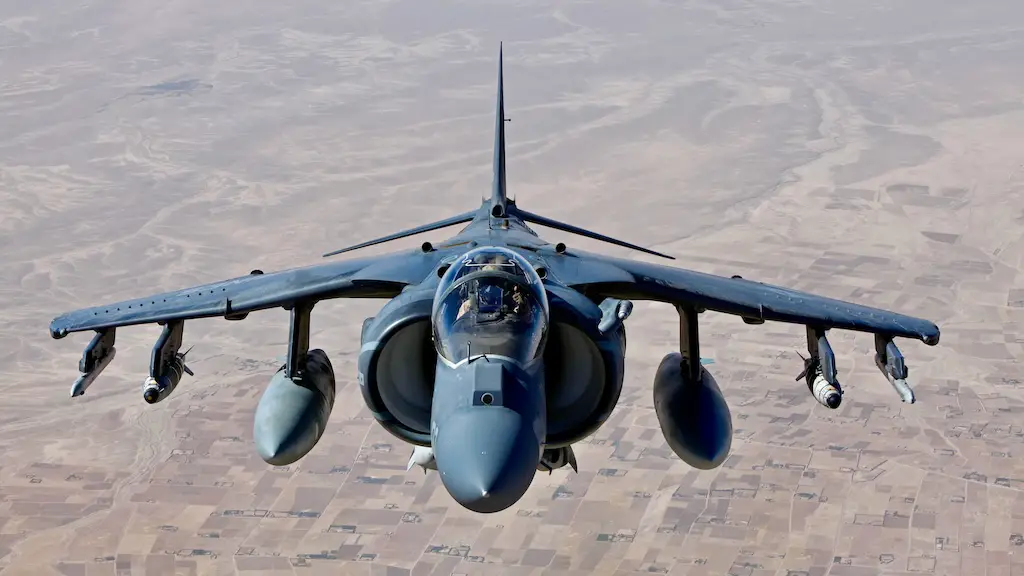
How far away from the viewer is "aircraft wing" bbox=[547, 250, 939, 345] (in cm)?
2009

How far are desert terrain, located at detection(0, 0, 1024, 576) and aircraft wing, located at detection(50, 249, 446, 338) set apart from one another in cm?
3164

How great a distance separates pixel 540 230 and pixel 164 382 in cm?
6006

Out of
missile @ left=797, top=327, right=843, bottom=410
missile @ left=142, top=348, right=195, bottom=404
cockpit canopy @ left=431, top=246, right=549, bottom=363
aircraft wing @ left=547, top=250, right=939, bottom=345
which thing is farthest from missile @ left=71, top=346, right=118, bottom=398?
missile @ left=797, top=327, right=843, bottom=410

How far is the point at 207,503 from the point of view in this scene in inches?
2211

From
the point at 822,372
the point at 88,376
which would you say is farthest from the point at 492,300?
the point at 88,376

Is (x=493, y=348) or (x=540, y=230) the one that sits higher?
(x=493, y=348)

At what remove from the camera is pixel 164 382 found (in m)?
20.8

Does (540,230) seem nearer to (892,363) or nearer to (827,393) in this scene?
(892,363)

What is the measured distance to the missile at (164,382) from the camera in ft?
65.9

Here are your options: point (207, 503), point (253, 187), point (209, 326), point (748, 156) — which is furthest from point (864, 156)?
point (207, 503)

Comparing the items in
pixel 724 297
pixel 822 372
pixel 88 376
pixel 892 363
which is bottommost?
pixel 822 372

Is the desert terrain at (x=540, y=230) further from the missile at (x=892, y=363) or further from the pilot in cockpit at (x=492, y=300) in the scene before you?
the pilot in cockpit at (x=492, y=300)

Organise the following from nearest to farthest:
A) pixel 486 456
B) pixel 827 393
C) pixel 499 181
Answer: pixel 486 456, pixel 827 393, pixel 499 181

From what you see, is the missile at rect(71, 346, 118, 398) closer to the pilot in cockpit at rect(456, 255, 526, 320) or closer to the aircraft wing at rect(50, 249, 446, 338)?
the aircraft wing at rect(50, 249, 446, 338)
